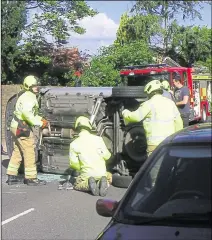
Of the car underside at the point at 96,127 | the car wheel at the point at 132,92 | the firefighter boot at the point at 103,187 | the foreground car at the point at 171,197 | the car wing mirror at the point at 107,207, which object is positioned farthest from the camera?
the car underside at the point at 96,127

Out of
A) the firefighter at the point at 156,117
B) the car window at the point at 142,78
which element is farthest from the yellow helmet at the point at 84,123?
the car window at the point at 142,78

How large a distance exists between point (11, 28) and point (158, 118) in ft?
43.3

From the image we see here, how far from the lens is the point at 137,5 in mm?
31594

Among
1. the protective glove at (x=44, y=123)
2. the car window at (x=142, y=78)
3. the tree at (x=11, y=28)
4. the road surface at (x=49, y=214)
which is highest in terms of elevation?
the tree at (x=11, y=28)

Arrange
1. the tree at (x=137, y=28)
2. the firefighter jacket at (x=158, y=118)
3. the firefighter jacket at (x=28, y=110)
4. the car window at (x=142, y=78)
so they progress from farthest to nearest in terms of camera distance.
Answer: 1. the tree at (x=137, y=28)
2. the car window at (x=142, y=78)
3. the firefighter jacket at (x=28, y=110)
4. the firefighter jacket at (x=158, y=118)

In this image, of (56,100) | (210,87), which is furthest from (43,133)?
(210,87)

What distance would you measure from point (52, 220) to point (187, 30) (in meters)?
26.0

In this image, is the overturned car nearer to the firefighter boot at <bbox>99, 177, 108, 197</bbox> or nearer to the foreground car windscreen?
the firefighter boot at <bbox>99, 177, 108, 197</bbox>

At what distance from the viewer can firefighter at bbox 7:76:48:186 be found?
Result: 9.62 m

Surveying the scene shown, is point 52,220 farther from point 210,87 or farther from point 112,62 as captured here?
point 210,87

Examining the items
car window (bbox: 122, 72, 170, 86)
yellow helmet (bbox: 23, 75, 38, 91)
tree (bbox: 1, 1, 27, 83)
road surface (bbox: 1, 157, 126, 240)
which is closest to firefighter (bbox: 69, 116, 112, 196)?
road surface (bbox: 1, 157, 126, 240)

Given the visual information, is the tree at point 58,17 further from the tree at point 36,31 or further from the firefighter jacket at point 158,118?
the firefighter jacket at point 158,118

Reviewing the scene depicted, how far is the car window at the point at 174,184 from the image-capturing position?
142 inches

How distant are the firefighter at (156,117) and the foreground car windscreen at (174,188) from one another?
4.29 meters
